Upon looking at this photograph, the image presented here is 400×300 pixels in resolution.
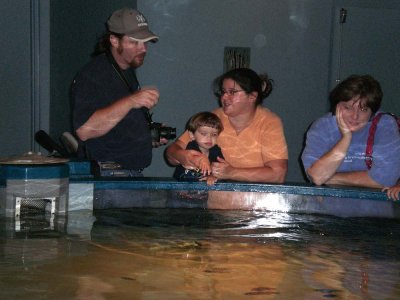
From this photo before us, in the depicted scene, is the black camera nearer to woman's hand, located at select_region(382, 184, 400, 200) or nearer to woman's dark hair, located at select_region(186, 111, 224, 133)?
woman's dark hair, located at select_region(186, 111, 224, 133)

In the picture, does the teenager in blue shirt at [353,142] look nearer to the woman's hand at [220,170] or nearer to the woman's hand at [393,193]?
the woman's hand at [393,193]

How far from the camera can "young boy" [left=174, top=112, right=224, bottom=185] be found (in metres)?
3.88

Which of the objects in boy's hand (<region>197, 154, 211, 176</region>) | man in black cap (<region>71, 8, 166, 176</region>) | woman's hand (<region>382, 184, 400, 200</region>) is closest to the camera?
woman's hand (<region>382, 184, 400, 200</region>)

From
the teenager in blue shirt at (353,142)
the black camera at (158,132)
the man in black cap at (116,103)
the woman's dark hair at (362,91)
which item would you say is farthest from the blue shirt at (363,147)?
the man in black cap at (116,103)

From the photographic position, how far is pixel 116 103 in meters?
3.67

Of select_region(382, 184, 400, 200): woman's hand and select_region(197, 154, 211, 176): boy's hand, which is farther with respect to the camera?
select_region(197, 154, 211, 176): boy's hand

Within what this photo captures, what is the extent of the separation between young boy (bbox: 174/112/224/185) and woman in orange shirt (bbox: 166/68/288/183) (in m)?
0.04

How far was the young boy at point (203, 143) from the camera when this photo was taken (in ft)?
12.7

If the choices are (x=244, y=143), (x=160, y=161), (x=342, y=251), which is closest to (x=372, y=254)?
(x=342, y=251)

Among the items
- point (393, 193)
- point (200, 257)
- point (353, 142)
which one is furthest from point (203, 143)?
point (200, 257)

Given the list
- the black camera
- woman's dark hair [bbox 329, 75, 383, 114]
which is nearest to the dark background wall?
the black camera

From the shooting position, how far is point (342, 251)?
287cm

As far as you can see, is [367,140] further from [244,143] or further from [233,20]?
[233,20]

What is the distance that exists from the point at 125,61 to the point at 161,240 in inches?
51.3
